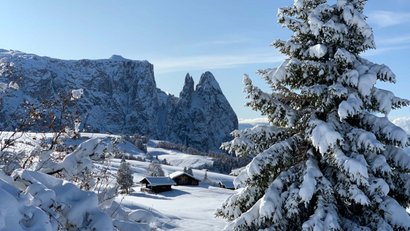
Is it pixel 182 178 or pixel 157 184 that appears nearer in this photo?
pixel 157 184

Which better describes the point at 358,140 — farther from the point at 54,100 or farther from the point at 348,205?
the point at 54,100

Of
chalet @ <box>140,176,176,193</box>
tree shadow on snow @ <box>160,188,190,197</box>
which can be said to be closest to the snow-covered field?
tree shadow on snow @ <box>160,188,190,197</box>

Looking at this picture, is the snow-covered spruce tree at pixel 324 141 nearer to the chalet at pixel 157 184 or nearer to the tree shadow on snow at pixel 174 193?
the tree shadow on snow at pixel 174 193

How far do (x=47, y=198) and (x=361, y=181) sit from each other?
23.4 feet

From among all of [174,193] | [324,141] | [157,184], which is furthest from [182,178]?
[324,141]

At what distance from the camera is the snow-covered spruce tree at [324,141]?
909 cm

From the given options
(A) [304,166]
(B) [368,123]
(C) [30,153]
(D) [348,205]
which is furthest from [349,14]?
(C) [30,153]

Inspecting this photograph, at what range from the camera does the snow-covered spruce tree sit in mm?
9086

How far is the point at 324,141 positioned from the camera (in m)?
9.02

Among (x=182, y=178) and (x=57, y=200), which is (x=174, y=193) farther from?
(x=57, y=200)

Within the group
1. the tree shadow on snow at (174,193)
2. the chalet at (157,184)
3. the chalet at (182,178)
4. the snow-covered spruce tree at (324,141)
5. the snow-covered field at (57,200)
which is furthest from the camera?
the chalet at (182,178)

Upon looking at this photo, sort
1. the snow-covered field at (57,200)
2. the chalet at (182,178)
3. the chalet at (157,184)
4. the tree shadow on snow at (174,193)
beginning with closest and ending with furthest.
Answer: the snow-covered field at (57,200) → the tree shadow on snow at (174,193) → the chalet at (157,184) → the chalet at (182,178)

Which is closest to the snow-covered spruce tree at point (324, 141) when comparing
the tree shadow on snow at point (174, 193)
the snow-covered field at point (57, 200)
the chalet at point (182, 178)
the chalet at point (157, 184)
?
the snow-covered field at point (57, 200)

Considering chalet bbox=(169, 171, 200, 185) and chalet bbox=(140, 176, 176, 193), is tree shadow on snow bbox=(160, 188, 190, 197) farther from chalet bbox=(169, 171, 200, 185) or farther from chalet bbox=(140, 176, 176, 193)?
chalet bbox=(169, 171, 200, 185)
